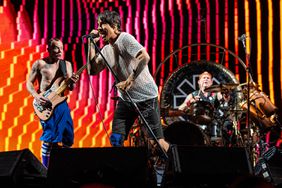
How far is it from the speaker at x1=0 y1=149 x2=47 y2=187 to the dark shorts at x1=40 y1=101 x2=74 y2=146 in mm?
2899

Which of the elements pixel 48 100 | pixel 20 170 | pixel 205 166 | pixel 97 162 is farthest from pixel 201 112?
pixel 20 170

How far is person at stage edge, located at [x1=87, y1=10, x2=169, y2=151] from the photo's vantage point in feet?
15.1

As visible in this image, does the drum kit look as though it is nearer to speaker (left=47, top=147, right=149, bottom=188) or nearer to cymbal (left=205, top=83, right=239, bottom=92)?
cymbal (left=205, top=83, right=239, bottom=92)

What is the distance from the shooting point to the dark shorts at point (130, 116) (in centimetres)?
463

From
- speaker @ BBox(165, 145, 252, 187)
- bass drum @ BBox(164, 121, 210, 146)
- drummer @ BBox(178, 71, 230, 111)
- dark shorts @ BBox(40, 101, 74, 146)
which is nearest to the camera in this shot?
speaker @ BBox(165, 145, 252, 187)

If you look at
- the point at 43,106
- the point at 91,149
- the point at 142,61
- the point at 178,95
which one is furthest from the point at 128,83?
the point at 178,95

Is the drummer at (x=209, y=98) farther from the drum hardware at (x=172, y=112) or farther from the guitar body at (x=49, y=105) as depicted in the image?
the guitar body at (x=49, y=105)

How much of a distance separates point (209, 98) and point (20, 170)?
16.1 ft

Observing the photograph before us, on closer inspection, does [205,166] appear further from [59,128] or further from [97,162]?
[59,128]

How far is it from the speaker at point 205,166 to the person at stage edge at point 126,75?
45.6 inches

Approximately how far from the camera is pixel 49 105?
6.23 meters

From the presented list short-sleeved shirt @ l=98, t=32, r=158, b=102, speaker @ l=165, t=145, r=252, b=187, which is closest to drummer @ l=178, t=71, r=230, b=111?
short-sleeved shirt @ l=98, t=32, r=158, b=102

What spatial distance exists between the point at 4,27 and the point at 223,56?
356cm

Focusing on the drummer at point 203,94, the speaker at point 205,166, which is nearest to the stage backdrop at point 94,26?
the drummer at point 203,94
